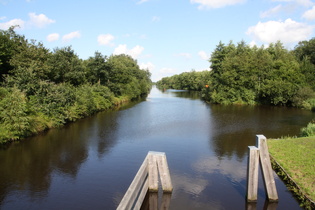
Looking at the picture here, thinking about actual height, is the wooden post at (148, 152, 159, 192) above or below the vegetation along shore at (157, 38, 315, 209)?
below

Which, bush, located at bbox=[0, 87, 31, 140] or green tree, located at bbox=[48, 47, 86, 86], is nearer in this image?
bush, located at bbox=[0, 87, 31, 140]

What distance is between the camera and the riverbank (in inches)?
326

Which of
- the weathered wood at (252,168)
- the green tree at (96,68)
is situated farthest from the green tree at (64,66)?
the weathered wood at (252,168)

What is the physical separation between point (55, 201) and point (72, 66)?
26396 millimetres

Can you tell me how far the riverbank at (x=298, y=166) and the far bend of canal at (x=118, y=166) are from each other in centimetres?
40

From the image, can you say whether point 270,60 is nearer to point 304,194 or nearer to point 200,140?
point 200,140

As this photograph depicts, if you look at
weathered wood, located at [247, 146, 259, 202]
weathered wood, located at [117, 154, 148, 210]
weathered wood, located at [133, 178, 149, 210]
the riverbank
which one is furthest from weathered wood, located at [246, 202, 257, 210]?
weathered wood, located at [117, 154, 148, 210]

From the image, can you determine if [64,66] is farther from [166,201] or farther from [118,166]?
[166,201]

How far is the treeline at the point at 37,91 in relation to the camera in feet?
55.0

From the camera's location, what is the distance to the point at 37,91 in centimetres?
2123

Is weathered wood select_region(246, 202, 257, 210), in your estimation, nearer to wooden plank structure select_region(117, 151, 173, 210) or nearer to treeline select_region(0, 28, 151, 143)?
wooden plank structure select_region(117, 151, 173, 210)

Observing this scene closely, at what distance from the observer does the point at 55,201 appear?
8844 mm

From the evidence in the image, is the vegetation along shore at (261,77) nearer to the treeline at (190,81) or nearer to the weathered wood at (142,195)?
the weathered wood at (142,195)

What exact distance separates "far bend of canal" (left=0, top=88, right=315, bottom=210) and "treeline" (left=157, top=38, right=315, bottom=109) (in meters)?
21.9
